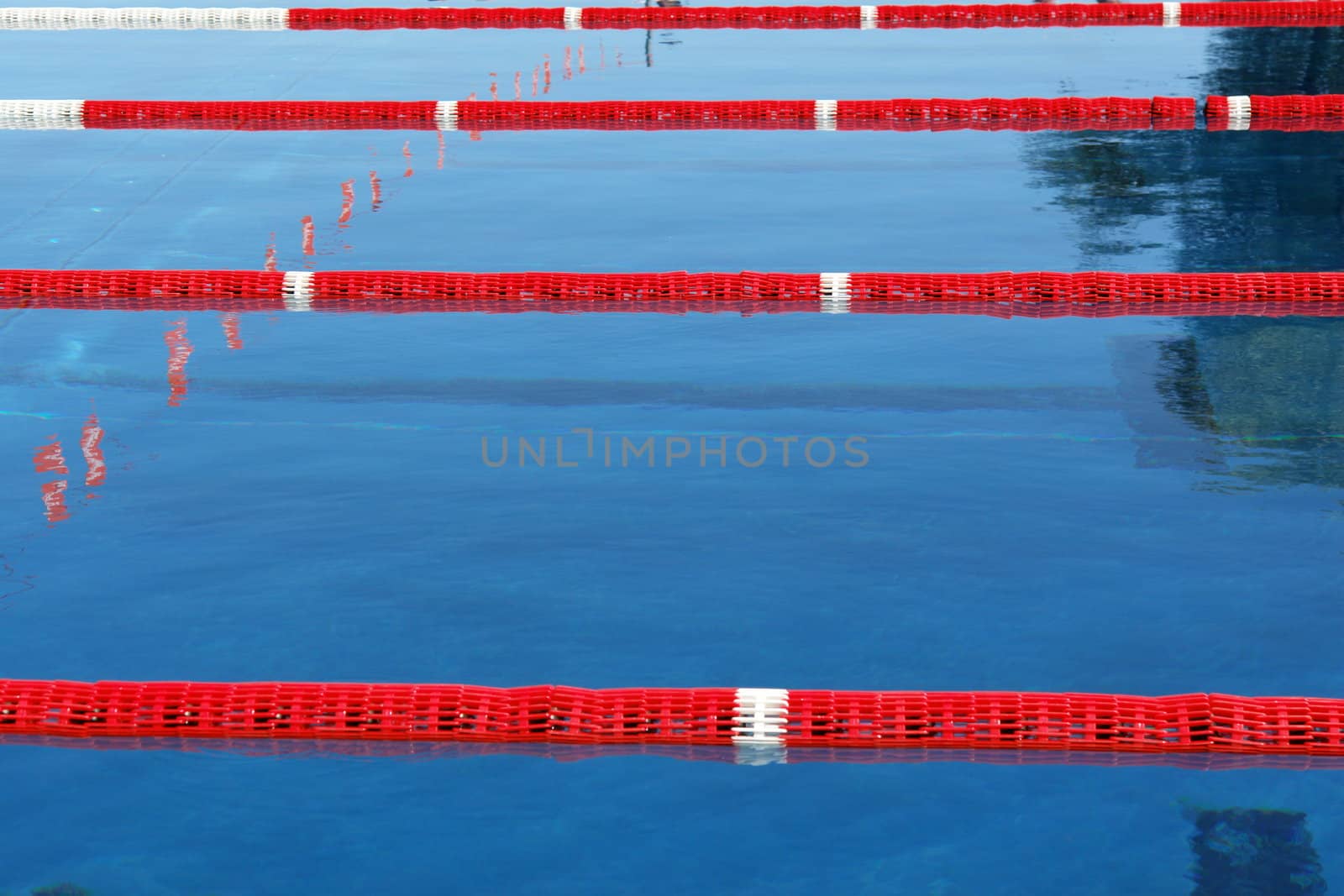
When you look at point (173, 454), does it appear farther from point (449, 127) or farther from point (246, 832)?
point (449, 127)

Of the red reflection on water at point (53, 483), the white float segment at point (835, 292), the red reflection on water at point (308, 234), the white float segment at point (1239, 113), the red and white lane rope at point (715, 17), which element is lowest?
the red reflection on water at point (53, 483)

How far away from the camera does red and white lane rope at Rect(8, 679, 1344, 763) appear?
494 cm

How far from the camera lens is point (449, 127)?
1402 cm

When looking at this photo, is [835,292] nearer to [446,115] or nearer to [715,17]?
[446,115]

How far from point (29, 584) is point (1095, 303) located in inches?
227

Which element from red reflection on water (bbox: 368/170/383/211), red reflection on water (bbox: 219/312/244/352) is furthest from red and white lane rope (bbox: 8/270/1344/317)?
red reflection on water (bbox: 368/170/383/211)

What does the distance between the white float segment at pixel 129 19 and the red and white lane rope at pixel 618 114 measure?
5855 mm

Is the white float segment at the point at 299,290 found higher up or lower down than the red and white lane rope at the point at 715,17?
lower down

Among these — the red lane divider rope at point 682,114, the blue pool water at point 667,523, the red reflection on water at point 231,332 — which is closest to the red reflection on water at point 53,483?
the blue pool water at point 667,523

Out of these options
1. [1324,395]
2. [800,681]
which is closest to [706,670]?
[800,681]

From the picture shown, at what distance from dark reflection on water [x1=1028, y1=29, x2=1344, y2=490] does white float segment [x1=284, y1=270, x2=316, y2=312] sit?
4355 millimetres

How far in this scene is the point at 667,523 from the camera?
636cm

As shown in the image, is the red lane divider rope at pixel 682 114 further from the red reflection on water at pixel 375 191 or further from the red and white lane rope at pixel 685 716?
the red and white lane rope at pixel 685 716

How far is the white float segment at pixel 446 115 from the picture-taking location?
14055 mm
